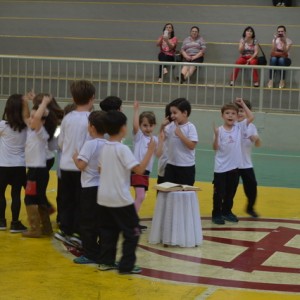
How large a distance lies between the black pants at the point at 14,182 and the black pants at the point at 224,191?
2307 mm

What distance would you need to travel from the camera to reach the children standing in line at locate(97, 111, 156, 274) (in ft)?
23.0

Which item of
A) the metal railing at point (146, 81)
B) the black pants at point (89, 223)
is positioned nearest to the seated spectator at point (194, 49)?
the metal railing at point (146, 81)

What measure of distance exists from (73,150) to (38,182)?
880 millimetres

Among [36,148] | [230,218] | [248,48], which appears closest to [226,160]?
[230,218]

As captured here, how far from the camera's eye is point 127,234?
23.0 feet

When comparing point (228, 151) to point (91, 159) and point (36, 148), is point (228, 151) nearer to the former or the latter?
point (36, 148)

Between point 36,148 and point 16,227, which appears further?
point 16,227

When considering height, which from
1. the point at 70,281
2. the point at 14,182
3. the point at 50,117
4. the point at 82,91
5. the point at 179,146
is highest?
the point at 82,91

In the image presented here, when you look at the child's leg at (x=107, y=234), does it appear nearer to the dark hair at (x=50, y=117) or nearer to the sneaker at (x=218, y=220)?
the dark hair at (x=50, y=117)

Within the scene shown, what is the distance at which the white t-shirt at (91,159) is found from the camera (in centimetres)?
745

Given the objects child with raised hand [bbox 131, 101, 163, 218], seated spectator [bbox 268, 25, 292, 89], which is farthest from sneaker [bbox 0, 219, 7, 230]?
seated spectator [bbox 268, 25, 292, 89]

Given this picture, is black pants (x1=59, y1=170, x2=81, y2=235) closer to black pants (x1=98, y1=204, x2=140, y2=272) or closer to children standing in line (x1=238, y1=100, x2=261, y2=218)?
black pants (x1=98, y1=204, x2=140, y2=272)

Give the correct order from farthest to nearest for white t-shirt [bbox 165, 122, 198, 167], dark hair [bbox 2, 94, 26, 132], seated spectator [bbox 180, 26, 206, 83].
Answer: seated spectator [bbox 180, 26, 206, 83], white t-shirt [bbox 165, 122, 198, 167], dark hair [bbox 2, 94, 26, 132]

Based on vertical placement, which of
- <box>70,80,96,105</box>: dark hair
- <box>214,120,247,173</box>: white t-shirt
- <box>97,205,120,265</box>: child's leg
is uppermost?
<box>70,80,96,105</box>: dark hair
